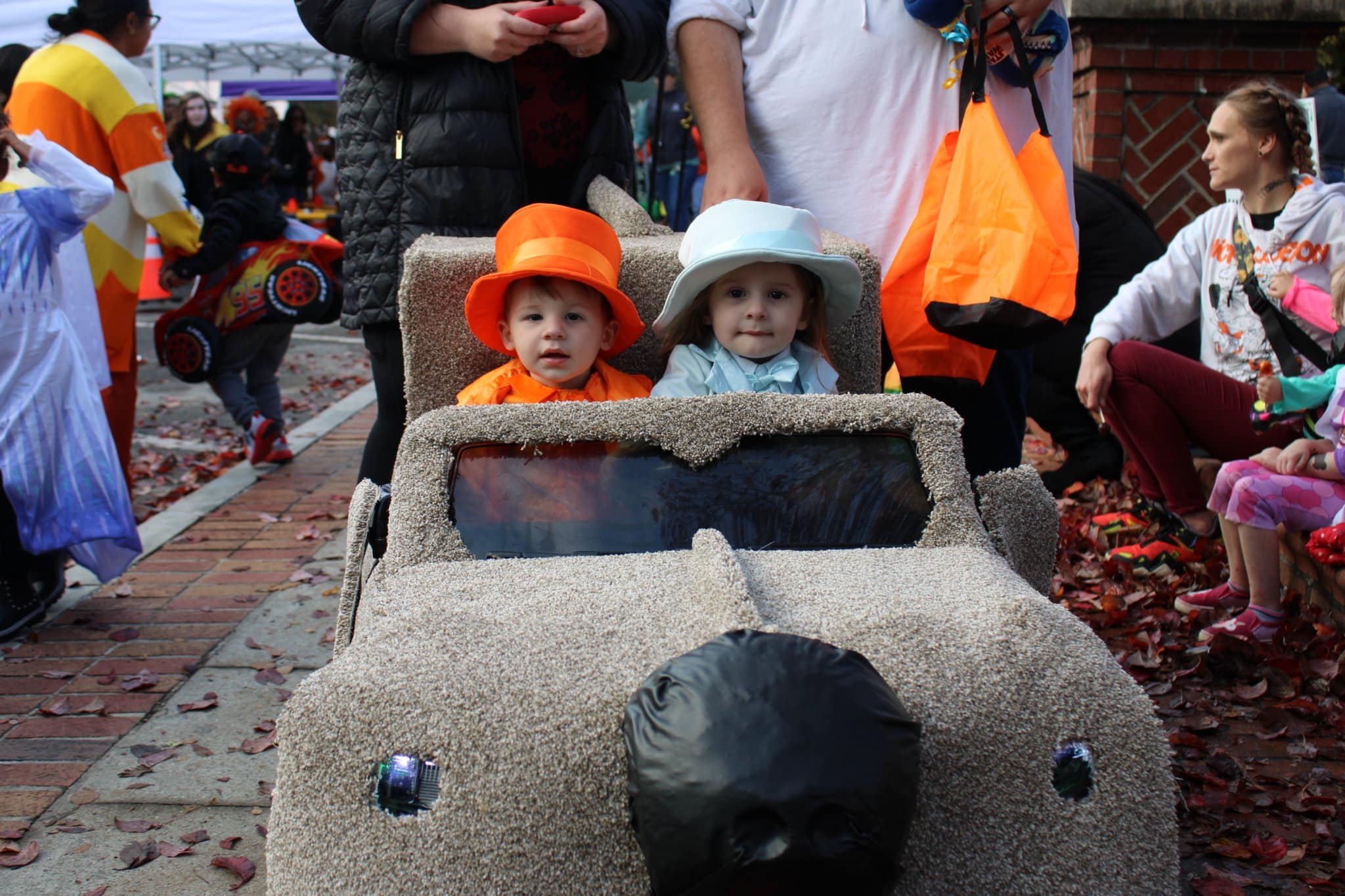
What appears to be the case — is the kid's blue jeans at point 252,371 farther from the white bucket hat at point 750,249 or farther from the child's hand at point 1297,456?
the child's hand at point 1297,456

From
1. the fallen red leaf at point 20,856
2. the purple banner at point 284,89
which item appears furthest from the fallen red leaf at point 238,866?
the purple banner at point 284,89

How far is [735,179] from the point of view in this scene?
119 inches

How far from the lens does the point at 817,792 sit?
1.38m

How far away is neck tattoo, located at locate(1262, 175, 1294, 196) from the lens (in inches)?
174

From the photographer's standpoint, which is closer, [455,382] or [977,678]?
[977,678]

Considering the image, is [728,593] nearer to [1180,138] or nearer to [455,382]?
[455,382]

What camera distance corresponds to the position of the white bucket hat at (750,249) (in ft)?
8.84

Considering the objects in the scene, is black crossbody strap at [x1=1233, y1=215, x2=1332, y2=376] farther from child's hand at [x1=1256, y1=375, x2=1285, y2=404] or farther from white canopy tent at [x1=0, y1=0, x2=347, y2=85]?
white canopy tent at [x1=0, y1=0, x2=347, y2=85]

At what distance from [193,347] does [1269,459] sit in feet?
17.5

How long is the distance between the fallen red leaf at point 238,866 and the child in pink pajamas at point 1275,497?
9.72 ft

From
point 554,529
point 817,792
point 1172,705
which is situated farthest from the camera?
point 1172,705

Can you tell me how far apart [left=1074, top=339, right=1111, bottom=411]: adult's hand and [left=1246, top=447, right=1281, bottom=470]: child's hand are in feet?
2.44

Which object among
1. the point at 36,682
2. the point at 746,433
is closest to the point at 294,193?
the point at 36,682

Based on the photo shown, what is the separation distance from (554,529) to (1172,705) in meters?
2.30
